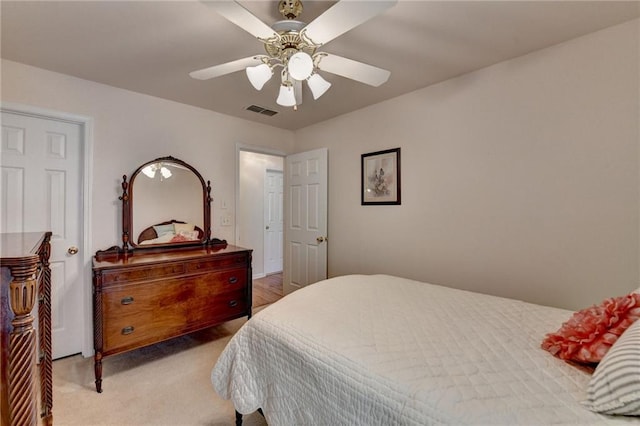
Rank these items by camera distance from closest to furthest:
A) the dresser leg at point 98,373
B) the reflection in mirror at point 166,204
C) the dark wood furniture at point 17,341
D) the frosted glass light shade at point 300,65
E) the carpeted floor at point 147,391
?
the dark wood furniture at point 17,341 < the frosted glass light shade at point 300,65 < the carpeted floor at point 147,391 < the dresser leg at point 98,373 < the reflection in mirror at point 166,204

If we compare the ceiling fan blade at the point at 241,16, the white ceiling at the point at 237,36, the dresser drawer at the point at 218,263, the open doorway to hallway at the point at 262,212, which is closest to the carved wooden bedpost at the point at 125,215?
the dresser drawer at the point at 218,263

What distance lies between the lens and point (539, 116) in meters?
1.96

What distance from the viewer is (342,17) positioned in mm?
1164

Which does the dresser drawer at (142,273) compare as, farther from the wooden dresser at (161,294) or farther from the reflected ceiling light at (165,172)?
the reflected ceiling light at (165,172)

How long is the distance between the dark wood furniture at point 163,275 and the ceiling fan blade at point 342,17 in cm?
200

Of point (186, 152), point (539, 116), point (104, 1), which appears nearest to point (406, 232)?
point (539, 116)

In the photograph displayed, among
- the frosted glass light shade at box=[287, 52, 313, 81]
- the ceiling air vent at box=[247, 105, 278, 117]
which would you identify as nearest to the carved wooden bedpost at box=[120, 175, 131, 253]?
the ceiling air vent at box=[247, 105, 278, 117]

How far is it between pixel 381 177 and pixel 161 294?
2278 millimetres

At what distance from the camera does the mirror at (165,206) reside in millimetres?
2625

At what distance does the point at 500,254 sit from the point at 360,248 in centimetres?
135

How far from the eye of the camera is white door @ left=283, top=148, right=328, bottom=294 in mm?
3443

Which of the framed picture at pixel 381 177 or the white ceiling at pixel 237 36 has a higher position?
the white ceiling at pixel 237 36

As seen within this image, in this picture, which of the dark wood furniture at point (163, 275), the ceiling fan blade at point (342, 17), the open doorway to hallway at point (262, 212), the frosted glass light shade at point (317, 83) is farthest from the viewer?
the open doorway to hallway at point (262, 212)

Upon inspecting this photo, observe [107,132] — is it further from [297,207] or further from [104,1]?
[297,207]
